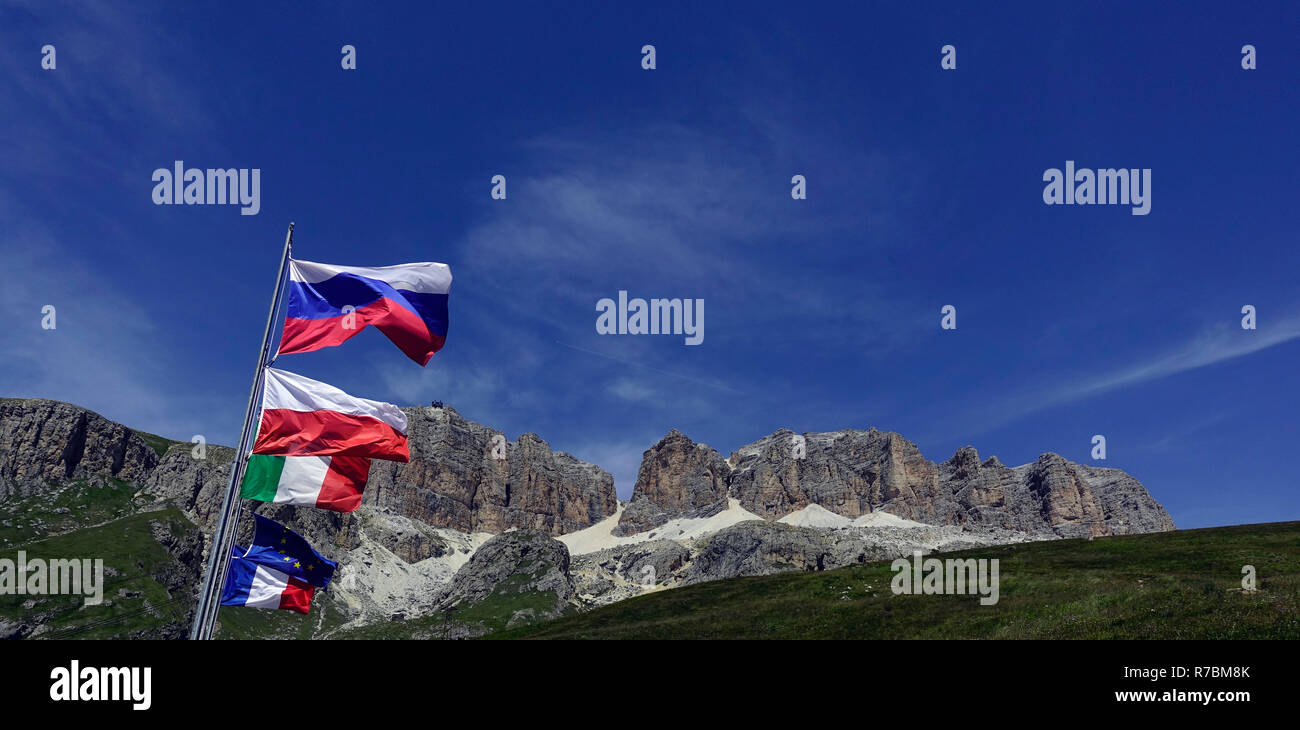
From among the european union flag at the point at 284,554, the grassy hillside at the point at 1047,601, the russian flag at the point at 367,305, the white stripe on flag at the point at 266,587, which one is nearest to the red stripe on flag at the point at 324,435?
the russian flag at the point at 367,305

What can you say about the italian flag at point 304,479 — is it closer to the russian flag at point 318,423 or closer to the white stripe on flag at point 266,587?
the russian flag at point 318,423

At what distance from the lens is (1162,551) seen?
80.4m

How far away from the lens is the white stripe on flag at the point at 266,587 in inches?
700

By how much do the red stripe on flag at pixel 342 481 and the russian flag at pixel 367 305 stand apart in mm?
2631

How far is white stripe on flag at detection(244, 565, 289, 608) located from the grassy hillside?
93.6 feet

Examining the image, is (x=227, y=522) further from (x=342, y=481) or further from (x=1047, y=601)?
(x=1047, y=601)

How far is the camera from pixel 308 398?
54.5 ft

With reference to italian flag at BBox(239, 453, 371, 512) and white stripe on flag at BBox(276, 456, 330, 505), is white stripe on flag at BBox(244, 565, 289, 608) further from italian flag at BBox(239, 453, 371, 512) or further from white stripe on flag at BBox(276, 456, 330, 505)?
white stripe on flag at BBox(276, 456, 330, 505)

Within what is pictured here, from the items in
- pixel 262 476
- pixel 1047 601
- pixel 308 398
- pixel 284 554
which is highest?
pixel 308 398

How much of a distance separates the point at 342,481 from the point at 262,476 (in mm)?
1608

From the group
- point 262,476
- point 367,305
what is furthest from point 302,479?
point 367,305
